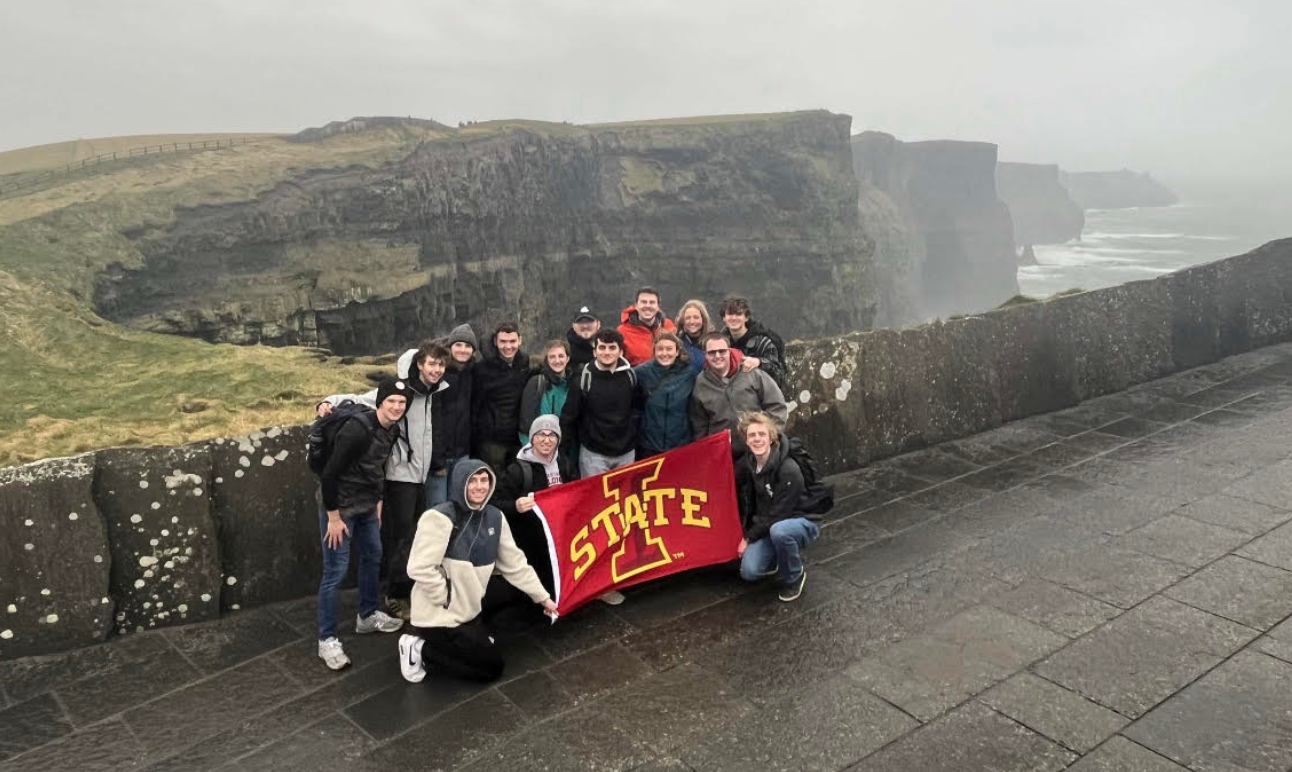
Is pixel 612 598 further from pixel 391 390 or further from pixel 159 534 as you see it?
pixel 159 534

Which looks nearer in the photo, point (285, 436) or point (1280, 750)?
point (1280, 750)

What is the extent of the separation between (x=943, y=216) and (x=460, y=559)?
17115cm

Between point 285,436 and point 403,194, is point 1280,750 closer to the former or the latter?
point 285,436

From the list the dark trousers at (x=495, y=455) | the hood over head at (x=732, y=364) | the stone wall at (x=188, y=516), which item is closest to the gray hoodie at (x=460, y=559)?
the dark trousers at (x=495, y=455)

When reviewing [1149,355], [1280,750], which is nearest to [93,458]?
[1280,750]

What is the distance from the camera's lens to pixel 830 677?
3.92 meters

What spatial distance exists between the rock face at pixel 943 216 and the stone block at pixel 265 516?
149 m

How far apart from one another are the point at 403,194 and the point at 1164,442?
55.9 m

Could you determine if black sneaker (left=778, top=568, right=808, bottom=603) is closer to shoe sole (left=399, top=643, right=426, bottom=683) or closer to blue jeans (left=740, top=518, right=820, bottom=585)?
blue jeans (left=740, top=518, right=820, bottom=585)

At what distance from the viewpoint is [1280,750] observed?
321 cm

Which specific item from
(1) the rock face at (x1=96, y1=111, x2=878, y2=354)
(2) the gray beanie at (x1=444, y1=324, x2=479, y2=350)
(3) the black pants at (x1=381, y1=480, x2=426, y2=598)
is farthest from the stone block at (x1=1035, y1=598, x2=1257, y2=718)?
(1) the rock face at (x1=96, y1=111, x2=878, y2=354)

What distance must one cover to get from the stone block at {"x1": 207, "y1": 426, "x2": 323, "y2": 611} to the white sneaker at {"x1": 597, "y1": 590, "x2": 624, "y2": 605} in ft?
5.69

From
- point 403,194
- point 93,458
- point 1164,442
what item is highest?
point 403,194

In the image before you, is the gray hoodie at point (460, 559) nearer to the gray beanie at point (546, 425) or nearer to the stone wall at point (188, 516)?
the gray beanie at point (546, 425)
